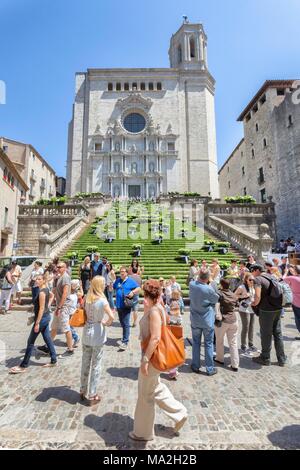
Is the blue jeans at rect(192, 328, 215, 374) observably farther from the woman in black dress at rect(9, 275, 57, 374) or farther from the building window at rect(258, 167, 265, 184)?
the building window at rect(258, 167, 265, 184)

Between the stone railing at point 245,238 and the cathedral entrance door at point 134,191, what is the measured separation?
18.9 metres

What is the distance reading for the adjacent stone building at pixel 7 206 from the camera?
66.3 feet

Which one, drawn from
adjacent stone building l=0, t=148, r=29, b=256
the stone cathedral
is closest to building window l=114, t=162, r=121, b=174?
the stone cathedral

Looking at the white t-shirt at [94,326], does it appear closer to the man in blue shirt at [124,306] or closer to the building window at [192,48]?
the man in blue shirt at [124,306]

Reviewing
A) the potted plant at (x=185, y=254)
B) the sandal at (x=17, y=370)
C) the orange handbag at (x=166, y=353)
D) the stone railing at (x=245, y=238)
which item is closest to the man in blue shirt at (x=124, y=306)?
the sandal at (x=17, y=370)

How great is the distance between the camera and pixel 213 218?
66.7ft

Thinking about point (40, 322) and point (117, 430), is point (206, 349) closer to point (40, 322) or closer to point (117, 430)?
point (117, 430)

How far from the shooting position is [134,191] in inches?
1517

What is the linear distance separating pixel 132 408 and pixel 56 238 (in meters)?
12.9

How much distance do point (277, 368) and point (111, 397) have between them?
3247 millimetres

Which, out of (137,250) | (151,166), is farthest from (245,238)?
(151,166)

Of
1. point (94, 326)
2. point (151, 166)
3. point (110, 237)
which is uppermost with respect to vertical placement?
point (151, 166)

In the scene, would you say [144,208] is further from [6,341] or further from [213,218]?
[6,341]

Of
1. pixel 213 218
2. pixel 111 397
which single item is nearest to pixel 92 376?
pixel 111 397
